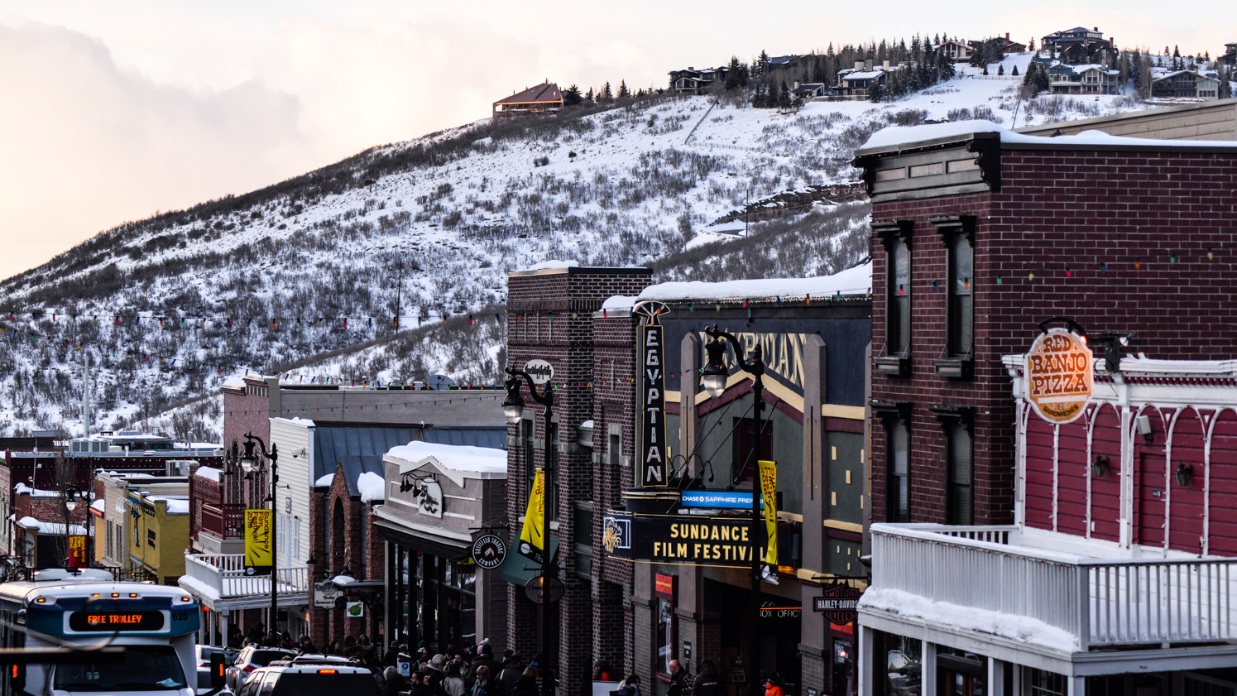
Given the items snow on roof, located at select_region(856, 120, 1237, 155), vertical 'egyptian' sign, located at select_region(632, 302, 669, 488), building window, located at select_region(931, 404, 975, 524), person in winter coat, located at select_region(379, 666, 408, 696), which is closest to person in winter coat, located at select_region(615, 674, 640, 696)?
vertical 'egyptian' sign, located at select_region(632, 302, 669, 488)

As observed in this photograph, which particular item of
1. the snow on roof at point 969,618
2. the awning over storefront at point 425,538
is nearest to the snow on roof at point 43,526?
the awning over storefront at point 425,538

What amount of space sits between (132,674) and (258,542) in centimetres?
2907

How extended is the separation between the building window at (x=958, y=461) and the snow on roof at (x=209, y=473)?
1709 inches

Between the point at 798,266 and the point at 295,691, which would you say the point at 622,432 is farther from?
the point at 798,266

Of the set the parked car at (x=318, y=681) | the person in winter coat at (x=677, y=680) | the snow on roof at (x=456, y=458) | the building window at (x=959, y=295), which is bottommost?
the person in winter coat at (x=677, y=680)

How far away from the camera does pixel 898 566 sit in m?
22.3

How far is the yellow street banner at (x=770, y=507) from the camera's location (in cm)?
2936

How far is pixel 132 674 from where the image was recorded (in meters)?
22.7

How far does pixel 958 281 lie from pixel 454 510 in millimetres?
22392

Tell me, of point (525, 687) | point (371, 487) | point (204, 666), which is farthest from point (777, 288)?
point (371, 487)

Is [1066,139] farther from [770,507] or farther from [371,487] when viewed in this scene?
[371,487]

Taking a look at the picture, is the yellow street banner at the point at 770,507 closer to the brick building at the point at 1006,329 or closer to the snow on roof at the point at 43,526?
the brick building at the point at 1006,329

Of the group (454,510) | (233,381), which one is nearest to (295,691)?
(454,510)

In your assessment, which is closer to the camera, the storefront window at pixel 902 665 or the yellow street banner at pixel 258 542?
the storefront window at pixel 902 665
